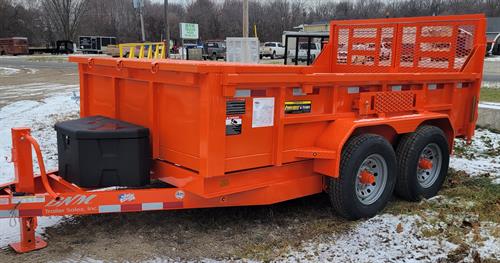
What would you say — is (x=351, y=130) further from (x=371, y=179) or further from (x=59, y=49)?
(x=59, y=49)

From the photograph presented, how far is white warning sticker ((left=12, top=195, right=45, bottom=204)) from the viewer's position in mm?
3623

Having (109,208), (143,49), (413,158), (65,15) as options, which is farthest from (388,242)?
(65,15)

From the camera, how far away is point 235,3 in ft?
337

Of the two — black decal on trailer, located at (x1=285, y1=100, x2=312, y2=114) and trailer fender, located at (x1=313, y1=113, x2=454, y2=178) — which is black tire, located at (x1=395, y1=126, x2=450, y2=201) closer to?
trailer fender, located at (x1=313, y1=113, x2=454, y2=178)

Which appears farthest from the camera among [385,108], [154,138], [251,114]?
[385,108]

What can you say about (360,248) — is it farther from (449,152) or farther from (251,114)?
(449,152)

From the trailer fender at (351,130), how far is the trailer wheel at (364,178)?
11 centimetres

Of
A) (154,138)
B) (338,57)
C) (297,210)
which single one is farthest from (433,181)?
(154,138)

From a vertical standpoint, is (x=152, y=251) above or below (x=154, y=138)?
below

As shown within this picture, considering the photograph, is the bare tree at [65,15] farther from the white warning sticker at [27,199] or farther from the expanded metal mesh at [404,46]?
the white warning sticker at [27,199]

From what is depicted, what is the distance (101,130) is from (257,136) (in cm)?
126

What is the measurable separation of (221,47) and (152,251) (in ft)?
132

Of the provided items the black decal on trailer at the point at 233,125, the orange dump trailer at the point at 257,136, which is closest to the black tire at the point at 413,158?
the orange dump trailer at the point at 257,136

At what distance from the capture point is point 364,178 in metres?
4.53
